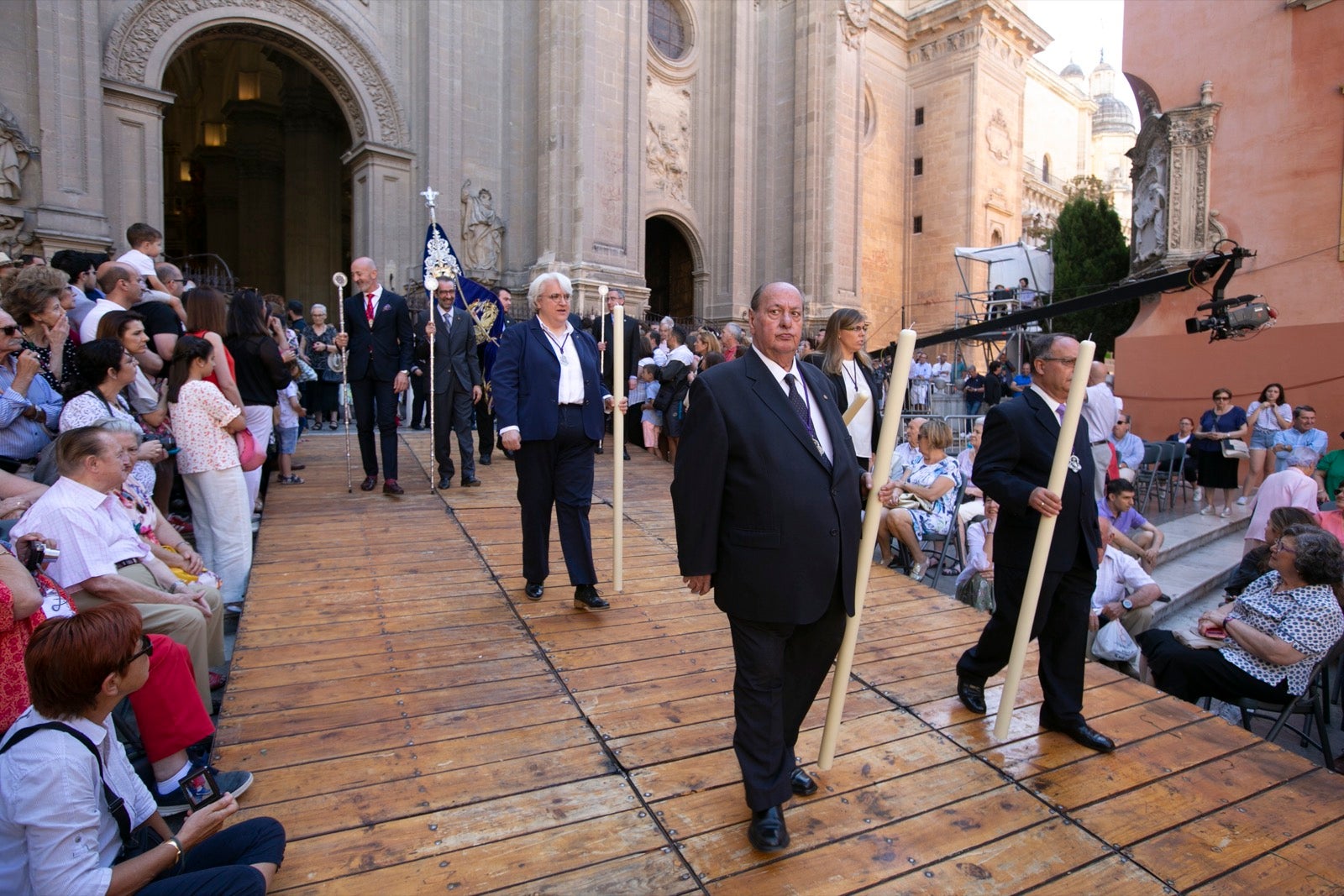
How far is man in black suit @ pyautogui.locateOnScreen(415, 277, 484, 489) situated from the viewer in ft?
26.1

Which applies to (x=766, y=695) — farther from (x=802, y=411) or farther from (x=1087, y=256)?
(x=1087, y=256)

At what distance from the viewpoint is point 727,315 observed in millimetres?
21078

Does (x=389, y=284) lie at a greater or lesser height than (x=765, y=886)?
greater

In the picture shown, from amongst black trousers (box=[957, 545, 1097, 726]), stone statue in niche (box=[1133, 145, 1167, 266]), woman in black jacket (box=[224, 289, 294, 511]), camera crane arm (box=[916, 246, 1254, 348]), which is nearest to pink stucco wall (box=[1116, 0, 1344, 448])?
stone statue in niche (box=[1133, 145, 1167, 266])

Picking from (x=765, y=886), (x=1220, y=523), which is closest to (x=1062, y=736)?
(x=765, y=886)

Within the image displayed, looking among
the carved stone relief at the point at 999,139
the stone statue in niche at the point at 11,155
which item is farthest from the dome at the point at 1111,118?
the stone statue in niche at the point at 11,155

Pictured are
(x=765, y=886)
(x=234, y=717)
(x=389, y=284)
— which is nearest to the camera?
(x=765, y=886)

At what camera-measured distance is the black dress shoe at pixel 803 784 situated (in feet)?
10.0

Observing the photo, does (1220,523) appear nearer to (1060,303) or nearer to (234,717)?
(1060,303)

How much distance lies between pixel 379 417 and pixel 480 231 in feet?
32.4

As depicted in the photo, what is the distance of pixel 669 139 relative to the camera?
20234 mm

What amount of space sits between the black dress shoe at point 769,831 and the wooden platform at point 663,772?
5 centimetres

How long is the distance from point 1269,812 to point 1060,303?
2404 mm

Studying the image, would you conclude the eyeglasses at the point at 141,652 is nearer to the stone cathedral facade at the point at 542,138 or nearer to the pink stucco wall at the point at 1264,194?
the stone cathedral facade at the point at 542,138
